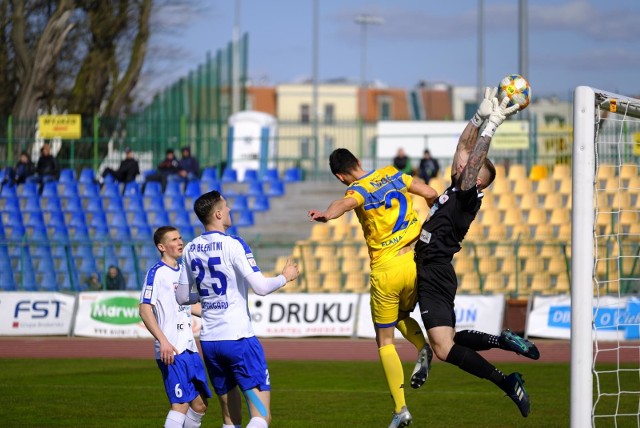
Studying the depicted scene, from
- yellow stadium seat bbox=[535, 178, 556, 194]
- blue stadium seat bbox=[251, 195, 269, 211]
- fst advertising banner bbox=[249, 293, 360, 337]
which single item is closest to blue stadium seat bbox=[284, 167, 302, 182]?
blue stadium seat bbox=[251, 195, 269, 211]

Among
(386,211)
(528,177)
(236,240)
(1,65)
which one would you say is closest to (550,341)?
(528,177)

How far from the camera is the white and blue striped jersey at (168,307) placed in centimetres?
908

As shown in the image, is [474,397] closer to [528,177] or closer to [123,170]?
[528,177]

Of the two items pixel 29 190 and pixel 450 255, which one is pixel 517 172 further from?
pixel 450 255

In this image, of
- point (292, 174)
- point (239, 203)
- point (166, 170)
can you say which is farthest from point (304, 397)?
point (292, 174)

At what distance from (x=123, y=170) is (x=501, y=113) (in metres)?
21.8

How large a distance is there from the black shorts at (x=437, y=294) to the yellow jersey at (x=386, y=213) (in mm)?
507

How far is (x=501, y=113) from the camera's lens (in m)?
8.89

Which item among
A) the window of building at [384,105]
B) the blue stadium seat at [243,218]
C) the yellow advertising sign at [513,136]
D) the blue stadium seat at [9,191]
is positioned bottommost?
the blue stadium seat at [243,218]

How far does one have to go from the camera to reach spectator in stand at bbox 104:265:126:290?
24062 millimetres

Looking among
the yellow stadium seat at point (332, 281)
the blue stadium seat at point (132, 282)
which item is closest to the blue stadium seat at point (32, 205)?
the blue stadium seat at point (132, 282)

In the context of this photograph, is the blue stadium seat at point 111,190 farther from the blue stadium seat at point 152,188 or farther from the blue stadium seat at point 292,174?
the blue stadium seat at point 292,174

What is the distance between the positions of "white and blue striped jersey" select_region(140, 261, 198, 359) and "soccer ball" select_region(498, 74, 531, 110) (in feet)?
10.2

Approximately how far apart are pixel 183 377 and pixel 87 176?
22077 mm
